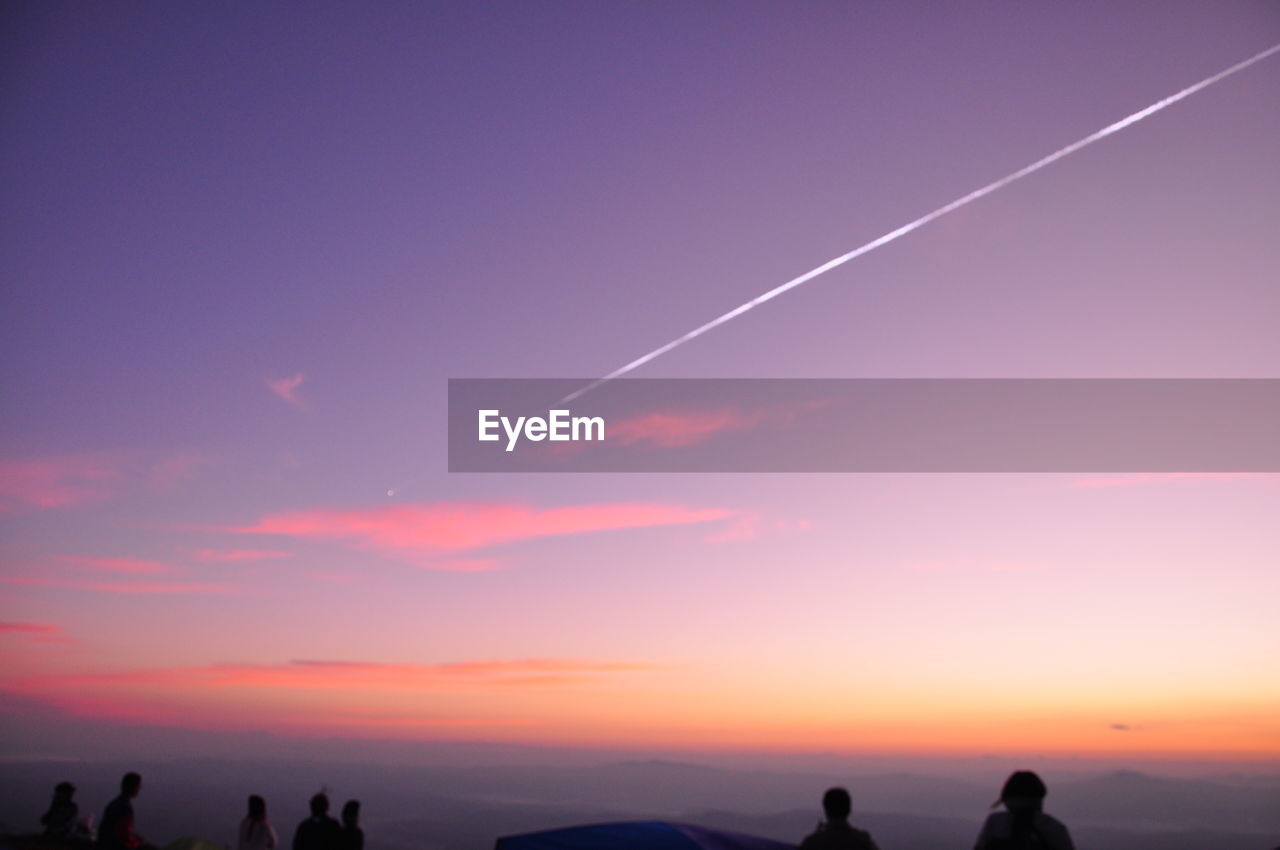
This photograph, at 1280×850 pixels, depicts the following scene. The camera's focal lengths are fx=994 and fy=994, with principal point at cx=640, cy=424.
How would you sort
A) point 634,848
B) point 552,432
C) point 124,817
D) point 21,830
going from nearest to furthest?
1. point 634,848
2. point 124,817
3. point 21,830
4. point 552,432

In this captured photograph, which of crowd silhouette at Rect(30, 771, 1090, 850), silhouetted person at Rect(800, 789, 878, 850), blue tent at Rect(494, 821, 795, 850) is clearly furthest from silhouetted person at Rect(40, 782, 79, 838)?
silhouetted person at Rect(800, 789, 878, 850)

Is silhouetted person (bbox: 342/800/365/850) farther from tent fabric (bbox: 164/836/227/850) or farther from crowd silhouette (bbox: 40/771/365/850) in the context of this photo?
tent fabric (bbox: 164/836/227/850)

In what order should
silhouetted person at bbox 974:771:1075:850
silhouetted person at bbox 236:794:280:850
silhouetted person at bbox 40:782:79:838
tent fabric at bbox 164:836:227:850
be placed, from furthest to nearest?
silhouetted person at bbox 40:782:79:838, tent fabric at bbox 164:836:227:850, silhouetted person at bbox 236:794:280:850, silhouetted person at bbox 974:771:1075:850

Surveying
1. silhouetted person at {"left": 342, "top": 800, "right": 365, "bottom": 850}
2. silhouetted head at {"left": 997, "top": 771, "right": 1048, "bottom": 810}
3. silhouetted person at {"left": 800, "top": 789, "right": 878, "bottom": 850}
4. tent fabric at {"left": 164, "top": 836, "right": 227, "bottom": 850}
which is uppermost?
silhouetted head at {"left": 997, "top": 771, "right": 1048, "bottom": 810}

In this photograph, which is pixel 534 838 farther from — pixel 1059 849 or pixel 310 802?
pixel 1059 849

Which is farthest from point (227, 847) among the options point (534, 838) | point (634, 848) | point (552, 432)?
point (552, 432)

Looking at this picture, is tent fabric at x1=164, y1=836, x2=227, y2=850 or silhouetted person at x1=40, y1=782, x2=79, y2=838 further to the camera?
silhouetted person at x1=40, y1=782, x2=79, y2=838
